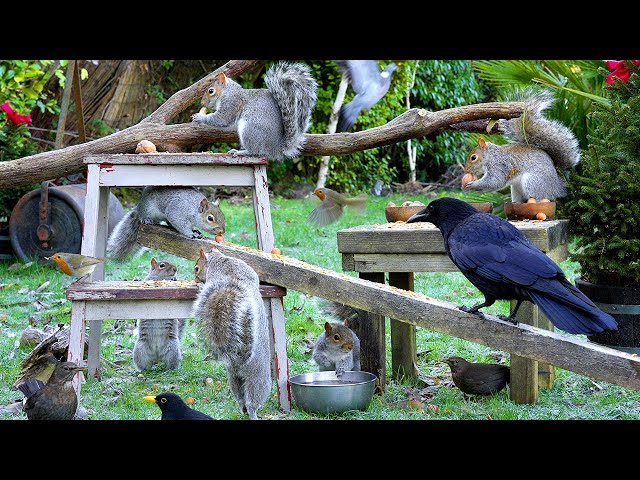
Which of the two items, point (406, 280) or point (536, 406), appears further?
point (406, 280)

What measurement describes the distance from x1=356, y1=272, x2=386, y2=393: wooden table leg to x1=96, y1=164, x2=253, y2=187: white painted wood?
3.04 ft

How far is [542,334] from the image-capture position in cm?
351

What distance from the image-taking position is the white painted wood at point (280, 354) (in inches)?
167

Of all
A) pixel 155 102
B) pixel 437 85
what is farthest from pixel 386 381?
pixel 437 85

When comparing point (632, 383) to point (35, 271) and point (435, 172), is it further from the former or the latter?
point (435, 172)

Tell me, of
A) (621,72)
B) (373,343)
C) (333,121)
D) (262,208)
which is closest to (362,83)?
(621,72)

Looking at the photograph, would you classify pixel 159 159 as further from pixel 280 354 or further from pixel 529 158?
pixel 529 158

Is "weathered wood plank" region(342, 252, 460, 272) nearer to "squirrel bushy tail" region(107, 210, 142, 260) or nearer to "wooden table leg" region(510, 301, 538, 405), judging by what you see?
"wooden table leg" region(510, 301, 538, 405)

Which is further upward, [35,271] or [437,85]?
[437,85]

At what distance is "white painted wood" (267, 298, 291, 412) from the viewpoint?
13.9 feet

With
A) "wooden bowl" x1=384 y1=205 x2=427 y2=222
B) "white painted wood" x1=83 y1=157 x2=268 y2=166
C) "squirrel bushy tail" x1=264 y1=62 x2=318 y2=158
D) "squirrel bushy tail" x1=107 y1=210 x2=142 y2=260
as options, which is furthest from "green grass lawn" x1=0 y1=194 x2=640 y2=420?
"squirrel bushy tail" x1=264 y1=62 x2=318 y2=158

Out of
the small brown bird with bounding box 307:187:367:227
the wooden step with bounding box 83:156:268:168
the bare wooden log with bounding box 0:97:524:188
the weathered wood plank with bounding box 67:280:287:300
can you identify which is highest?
the bare wooden log with bounding box 0:97:524:188

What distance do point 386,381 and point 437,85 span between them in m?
9.54

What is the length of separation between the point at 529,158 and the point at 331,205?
5.84 feet
